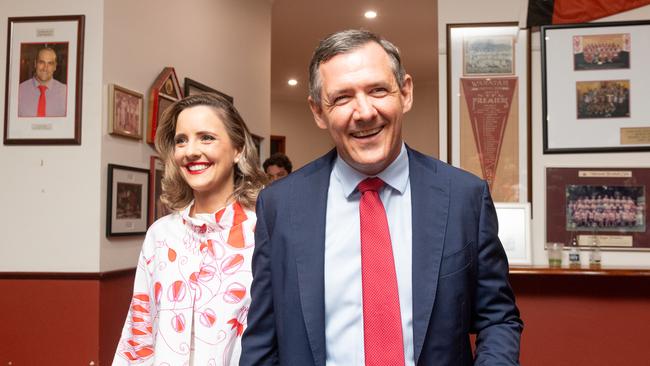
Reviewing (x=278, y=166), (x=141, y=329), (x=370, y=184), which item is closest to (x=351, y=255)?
(x=370, y=184)

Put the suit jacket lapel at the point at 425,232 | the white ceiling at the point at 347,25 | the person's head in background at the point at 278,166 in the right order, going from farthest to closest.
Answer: the white ceiling at the point at 347,25 → the person's head in background at the point at 278,166 → the suit jacket lapel at the point at 425,232

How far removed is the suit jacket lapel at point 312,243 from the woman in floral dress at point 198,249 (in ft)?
1.24

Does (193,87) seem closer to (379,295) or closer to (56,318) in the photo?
(56,318)

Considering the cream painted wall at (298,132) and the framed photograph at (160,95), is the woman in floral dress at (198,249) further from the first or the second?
the cream painted wall at (298,132)

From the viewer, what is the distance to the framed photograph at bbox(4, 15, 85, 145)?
121 inches

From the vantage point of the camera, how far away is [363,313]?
48.4 inches

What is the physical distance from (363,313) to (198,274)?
583 mm

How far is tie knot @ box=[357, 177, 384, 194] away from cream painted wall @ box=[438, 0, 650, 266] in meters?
1.86

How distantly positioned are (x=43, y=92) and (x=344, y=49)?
2.36 m

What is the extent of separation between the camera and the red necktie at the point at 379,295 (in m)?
1.20

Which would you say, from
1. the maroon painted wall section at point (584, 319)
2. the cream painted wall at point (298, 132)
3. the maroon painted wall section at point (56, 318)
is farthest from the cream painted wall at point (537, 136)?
the cream painted wall at point (298, 132)

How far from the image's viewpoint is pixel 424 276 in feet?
3.99

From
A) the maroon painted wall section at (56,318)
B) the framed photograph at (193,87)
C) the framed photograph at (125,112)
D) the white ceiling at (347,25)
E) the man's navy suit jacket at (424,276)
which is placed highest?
the white ceiling at (347,25)

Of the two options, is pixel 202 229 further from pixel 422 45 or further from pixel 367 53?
pixel 422 45
